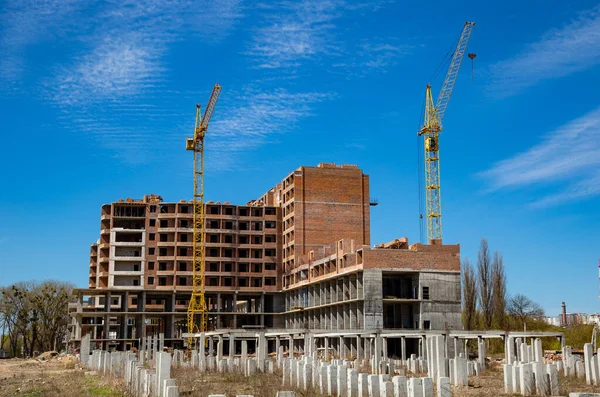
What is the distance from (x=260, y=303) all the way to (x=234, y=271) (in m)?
6.77

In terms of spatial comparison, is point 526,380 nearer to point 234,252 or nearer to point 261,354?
point 261,354

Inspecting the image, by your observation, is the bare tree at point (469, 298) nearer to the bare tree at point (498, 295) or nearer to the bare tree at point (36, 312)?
the bare tree at point (498, 295)

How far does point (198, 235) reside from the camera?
10081 cm

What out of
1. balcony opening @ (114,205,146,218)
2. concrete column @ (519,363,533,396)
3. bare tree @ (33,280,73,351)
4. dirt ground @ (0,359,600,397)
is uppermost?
balcony opening @ (114,205,146,218)

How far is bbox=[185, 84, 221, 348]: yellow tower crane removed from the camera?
3839 inches

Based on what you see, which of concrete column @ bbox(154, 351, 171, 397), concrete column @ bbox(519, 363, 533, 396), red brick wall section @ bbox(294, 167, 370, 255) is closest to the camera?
concrete column @ bbox(154, 351, 171, 397)

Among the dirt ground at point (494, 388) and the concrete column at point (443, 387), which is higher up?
the concrete column at point (443, 387)

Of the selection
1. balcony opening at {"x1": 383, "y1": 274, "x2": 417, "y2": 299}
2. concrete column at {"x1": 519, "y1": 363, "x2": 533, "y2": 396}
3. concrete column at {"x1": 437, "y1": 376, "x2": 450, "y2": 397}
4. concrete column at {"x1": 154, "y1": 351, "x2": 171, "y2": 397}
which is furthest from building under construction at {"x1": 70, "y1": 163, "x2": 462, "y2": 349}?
concrete column at {"x1": 437, "y1": 376, "x2": 450, "y2": 397}

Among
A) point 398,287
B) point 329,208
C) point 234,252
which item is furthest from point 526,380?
point 234,252

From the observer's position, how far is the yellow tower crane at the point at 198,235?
9750 centimetres

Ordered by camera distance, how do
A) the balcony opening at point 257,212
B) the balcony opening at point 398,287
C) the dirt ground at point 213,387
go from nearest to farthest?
the dirt ground at point 213,387 < the balcony opening at point 398,287 < the balcony opening at point 257,212

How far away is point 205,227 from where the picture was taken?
101625mm

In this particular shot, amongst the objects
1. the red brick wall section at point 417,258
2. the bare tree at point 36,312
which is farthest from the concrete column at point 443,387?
the bare tree at point 36,312

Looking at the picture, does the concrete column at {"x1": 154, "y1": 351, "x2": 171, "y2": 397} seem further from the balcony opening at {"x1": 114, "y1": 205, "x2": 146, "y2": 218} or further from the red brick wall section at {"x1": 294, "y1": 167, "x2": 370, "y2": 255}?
the balcony opening at {"x1": 114, "y1": 205, "x2": 146, "y2": 218}
